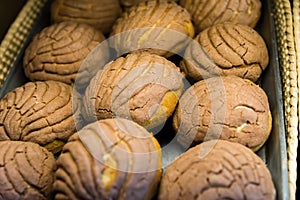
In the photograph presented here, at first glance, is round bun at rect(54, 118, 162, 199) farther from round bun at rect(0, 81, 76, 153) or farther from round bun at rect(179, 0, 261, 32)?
round bun at rect(179, 0, 261, 32)

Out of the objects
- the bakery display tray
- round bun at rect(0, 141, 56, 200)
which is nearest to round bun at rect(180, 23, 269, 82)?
the bakery display tray

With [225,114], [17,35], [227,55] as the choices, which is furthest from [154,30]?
[17,35]

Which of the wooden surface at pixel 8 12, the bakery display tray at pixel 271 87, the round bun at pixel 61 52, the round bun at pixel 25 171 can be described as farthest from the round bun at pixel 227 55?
the wooden surface at pixel 8 12

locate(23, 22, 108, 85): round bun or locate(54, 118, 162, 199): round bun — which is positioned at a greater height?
locate(23, 22, 108, 85): round bun

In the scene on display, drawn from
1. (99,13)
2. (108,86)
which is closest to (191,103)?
(108,86)

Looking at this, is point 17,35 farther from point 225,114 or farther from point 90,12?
point 225,114
